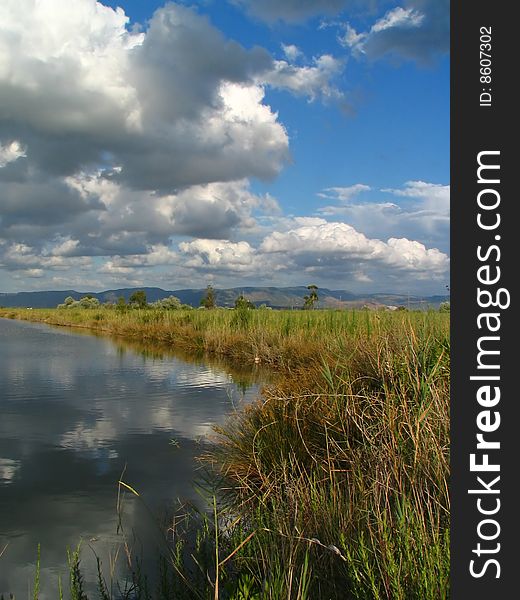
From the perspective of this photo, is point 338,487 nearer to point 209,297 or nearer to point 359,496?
point 359,496

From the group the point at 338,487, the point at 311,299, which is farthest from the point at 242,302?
the point at 338,487

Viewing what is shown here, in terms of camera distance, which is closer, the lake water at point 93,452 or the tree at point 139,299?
the lake water at point 93,452

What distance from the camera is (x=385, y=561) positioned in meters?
2.12

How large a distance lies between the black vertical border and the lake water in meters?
2.65

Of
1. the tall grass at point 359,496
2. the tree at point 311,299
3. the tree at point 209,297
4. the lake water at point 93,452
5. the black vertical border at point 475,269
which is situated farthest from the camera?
the tree at point 209,297

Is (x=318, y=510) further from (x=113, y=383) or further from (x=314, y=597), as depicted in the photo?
(x=113, y=383)

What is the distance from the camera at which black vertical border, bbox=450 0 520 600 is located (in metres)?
1.17

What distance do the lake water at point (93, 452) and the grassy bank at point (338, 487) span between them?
0.49 metres

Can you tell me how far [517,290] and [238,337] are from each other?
43.4ft

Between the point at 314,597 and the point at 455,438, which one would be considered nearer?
the point at 455,438

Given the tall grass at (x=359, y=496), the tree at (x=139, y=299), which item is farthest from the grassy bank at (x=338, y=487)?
the tree at (x=139, y=299)

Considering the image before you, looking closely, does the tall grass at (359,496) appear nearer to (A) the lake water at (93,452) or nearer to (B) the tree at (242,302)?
(A) the lake water at (93,452)

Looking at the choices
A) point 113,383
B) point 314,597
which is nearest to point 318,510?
point 314,597

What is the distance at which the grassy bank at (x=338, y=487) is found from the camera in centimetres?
215
